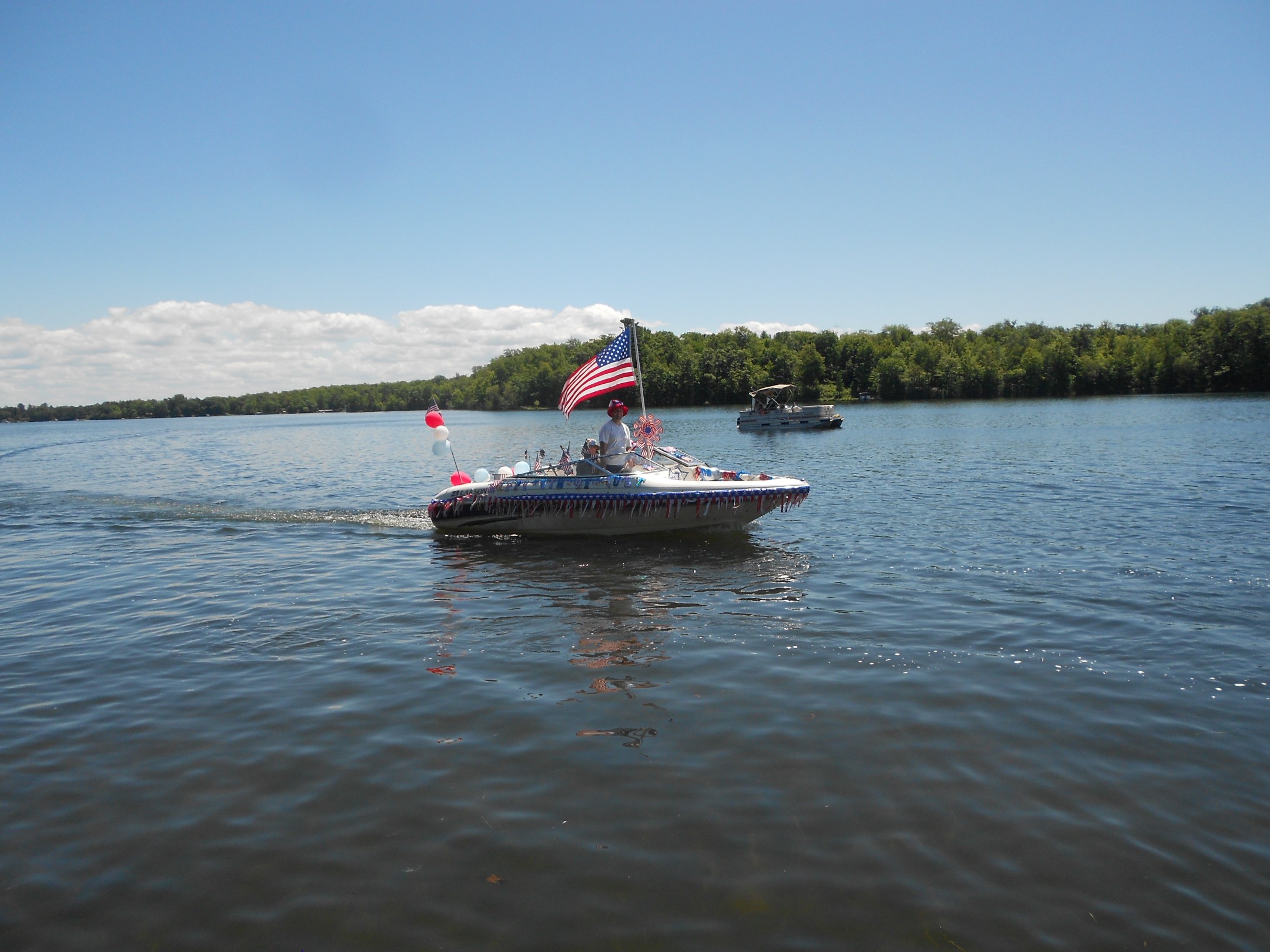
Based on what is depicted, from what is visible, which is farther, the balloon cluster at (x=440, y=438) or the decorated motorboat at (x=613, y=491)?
the balloon cluster at (x=440, y=438)

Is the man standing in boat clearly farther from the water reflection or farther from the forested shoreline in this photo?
the forested shoreline

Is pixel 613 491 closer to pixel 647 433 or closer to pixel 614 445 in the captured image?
pixel 614 445

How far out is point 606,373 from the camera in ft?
57.9

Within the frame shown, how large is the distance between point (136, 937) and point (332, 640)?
19.3 ft

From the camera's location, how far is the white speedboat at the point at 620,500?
1675 centimetres

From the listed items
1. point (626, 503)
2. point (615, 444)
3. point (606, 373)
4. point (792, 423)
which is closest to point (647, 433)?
point (615, 444)

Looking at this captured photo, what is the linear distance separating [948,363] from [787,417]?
262 ft

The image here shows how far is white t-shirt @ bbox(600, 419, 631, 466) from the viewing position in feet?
57.3

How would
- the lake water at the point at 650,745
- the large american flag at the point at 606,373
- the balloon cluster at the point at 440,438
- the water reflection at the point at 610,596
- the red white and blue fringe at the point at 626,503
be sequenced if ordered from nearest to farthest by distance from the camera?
the lake water at the point at 650,745
the water reflection at the point at 610,596
the red white and blue fringe at the point at 626,503
the large american flag at the point at 606,373
the balloon cluster at the point at 440,438

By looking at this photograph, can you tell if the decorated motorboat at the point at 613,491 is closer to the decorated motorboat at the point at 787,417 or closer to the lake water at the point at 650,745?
the lake water at the point at 650,745

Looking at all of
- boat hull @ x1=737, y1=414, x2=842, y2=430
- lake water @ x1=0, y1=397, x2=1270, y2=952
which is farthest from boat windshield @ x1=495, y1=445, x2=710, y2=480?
boat hull @ x1=737, y1=414, x2=842, y2=430

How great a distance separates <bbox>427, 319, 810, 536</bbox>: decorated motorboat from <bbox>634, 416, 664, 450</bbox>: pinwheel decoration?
0.02 metres

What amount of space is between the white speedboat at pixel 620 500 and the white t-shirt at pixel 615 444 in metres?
0.32

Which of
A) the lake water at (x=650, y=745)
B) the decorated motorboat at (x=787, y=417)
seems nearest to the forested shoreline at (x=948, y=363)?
the decorated motorboat at (x=787, y=417)
